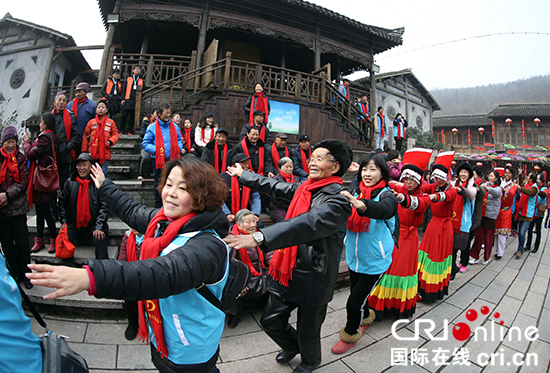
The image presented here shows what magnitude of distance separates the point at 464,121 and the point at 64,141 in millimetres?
33887

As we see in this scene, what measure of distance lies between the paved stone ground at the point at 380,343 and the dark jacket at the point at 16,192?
134cm

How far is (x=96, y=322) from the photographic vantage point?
10.5 ft

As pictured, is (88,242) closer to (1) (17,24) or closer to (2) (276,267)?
(2) (276,267)

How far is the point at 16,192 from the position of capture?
3455 mm

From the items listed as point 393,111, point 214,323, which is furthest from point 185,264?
point 393,111

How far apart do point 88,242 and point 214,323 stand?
3.61m

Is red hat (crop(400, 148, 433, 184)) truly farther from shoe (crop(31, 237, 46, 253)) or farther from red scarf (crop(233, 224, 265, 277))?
shoe (crop(31, 237, 46, 253))

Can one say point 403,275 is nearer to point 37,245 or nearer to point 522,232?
point 37,245

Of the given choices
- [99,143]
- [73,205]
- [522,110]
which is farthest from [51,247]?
[522,110]

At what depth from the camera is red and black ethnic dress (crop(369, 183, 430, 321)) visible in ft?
11.5

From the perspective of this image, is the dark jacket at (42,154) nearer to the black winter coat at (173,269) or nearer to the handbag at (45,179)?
the handbag at (45,179)

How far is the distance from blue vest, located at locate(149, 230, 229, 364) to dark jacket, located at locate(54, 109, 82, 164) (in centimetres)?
403

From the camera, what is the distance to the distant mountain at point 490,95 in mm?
58438

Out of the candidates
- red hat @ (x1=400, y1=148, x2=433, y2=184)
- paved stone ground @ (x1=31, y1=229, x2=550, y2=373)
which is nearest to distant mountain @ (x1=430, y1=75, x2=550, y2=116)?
paved stone ground @ (x1=31, y1=229, x2=550, y2=373)
